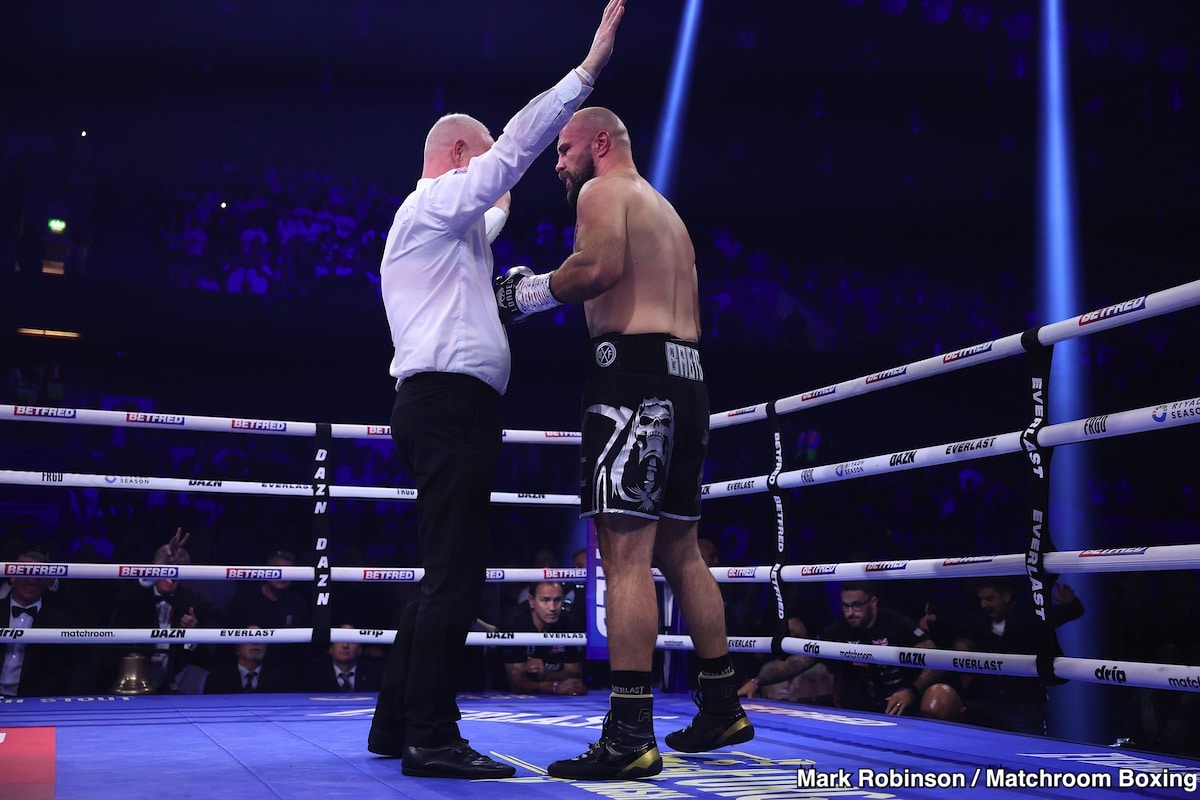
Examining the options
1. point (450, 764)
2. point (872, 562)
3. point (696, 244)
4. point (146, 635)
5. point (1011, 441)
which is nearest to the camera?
point (450, 764)

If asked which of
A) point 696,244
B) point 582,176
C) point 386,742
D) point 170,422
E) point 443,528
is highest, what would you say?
point 696,244

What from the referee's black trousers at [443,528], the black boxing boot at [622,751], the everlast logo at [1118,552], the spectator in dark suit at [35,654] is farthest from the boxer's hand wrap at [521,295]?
the spectator in dark suit at [35,654]

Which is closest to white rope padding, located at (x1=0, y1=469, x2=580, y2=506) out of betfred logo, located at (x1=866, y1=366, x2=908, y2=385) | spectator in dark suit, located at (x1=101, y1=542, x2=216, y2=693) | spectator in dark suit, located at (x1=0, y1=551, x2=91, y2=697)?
spectator in dark suit, located at (x1=0, y1=551, x2=91, y2=697)

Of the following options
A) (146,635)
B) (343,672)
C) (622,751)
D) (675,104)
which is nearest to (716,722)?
(622,751)

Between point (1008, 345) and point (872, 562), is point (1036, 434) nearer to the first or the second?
point (1008, 345)

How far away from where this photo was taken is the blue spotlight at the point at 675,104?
8545 mm

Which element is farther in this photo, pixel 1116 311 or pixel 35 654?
pixel 35 654

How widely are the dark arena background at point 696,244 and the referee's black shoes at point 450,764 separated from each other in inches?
154

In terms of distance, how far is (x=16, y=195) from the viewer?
27.7ft

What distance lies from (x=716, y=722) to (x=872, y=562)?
0.88 meters

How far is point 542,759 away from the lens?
2.04 m

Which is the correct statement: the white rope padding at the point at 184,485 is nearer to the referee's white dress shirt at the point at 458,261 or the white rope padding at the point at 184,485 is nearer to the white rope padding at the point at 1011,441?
the white rope padding at the point at 1011,441

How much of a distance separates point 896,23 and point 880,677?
20.8ft

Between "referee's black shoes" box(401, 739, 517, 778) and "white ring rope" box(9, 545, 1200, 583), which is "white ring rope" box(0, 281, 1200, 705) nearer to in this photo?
"white ring rope" box(9, 545, 1200, 583)
